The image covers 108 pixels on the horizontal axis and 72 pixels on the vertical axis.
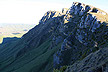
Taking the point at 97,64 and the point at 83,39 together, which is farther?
the point at 83,39

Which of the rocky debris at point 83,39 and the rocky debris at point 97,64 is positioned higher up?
the rocky debris at point 97,64

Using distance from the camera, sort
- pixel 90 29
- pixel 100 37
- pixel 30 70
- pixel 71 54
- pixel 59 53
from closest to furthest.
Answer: pixel 100 37 < pixel 90 29 < pixel 71 54 < pixel 59 53 < pixel 30 70

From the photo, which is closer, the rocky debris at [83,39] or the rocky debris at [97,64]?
the rocky debris at [97,64]

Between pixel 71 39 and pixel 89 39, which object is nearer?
pixel 89 39

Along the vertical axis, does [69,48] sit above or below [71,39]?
below

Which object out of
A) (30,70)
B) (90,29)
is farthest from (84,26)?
(30,70)

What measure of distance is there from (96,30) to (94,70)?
64.0m

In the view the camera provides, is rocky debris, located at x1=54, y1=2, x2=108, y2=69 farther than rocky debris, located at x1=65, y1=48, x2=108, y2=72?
Yes

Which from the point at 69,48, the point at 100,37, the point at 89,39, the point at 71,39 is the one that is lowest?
the point at 69,48

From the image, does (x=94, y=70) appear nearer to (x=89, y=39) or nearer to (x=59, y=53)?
(x=89, y=39)

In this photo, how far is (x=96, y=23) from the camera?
86.8 m

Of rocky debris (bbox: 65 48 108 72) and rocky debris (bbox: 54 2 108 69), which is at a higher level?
rocky debris (bbox: 65 48 108 72)

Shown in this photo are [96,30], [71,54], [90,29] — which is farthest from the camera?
[71,54]

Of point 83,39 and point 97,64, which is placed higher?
point 97,64
